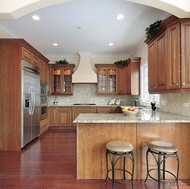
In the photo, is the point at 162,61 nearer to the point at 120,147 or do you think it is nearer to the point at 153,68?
the point at 153,68

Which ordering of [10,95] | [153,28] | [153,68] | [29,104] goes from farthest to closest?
[29,104] < [10,95] < [153,68] < [153,28]

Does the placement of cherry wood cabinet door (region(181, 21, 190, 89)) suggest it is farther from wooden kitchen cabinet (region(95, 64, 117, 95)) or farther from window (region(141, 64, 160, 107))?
wooden kitchen cabinet (region(95, 64, 117, 95))

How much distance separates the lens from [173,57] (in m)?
2.41

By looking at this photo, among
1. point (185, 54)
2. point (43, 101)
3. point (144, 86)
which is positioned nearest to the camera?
point (185, 54)

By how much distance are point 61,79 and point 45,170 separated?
13.1ft

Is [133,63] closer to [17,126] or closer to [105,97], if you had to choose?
[105,97]

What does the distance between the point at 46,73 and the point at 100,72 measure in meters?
2.09

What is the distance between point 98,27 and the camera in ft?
12.9

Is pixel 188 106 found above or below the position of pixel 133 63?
below

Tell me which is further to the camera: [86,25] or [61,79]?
[61,79]

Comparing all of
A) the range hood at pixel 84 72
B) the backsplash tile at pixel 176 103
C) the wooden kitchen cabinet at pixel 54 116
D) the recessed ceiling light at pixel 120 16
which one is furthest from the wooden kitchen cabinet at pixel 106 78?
the backsplash tile at pixel 176 103

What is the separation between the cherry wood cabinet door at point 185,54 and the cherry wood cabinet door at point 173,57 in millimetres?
57

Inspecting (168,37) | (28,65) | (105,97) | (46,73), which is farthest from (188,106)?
(46,73)

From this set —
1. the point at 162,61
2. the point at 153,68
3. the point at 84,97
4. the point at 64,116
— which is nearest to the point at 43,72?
the point at 64,116
